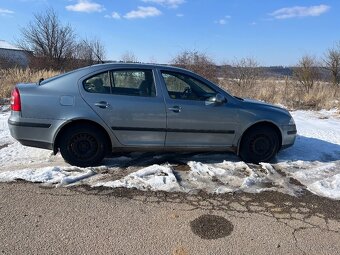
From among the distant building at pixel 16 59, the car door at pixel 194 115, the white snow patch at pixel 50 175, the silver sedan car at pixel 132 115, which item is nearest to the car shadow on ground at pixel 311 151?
the silver sedan car at pixel 132 115

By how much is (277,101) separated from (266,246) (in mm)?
11609

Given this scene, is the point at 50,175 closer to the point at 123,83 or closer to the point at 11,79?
the point at 123,83

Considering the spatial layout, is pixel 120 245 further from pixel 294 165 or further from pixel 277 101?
pixel 277 101

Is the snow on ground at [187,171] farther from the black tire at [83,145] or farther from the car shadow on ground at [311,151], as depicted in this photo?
the black tire at [83,145]

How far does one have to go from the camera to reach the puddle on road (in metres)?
3.37

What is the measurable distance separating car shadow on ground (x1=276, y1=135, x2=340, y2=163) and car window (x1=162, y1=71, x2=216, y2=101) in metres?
1.83

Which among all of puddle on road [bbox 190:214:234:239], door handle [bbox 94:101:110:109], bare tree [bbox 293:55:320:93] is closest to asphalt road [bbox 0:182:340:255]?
puddle on road [bbox 190:214:234:239]

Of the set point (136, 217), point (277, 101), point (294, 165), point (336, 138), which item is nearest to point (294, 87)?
point (277, 101)

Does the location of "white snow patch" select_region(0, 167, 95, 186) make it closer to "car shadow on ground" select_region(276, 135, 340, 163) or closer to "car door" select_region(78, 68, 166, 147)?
"car door" select_region(78, 68, 166, 147)

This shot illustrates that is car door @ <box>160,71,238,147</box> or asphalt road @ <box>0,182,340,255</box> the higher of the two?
car door @ <box>160,71,238,147</box>

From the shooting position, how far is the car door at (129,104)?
499 cm

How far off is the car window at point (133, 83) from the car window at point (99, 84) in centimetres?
9

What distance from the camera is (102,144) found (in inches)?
201

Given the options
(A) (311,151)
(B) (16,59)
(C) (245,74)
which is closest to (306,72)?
(C) (245,74)
